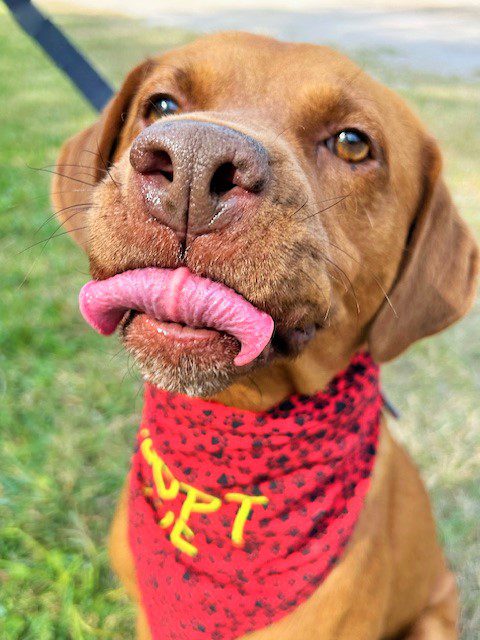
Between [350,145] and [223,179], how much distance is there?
0.85 m

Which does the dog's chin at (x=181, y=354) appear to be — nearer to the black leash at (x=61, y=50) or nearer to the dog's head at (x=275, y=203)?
the dog's head at (x=275, y=203)

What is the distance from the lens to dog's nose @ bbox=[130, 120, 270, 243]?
5.13ft

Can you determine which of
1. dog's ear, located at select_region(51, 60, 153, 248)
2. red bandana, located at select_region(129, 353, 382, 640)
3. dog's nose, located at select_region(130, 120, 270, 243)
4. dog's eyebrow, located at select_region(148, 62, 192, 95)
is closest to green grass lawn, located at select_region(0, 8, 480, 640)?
red bandana, located at select_region(129, 353, 382, 640)

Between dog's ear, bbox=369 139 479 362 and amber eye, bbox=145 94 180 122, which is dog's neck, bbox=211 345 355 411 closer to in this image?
dog's ear, bbox=369 139 479 362

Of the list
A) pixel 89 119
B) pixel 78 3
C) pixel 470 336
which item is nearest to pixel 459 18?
pixel 78 3

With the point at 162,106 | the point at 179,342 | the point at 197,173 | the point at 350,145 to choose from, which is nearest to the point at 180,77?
the point at 162,106

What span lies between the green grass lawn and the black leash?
1158 millimetres

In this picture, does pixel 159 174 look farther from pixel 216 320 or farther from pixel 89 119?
pixel 89 119

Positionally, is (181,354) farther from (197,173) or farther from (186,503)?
(186,503)

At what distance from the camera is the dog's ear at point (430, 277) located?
2494 millimetres

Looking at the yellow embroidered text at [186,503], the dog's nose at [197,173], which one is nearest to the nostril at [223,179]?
the dog's nose at [197,173]

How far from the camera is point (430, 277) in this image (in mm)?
2525

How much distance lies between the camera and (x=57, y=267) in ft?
18.1

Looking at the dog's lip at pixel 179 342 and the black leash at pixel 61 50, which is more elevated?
the black leash at pixel 61 50
